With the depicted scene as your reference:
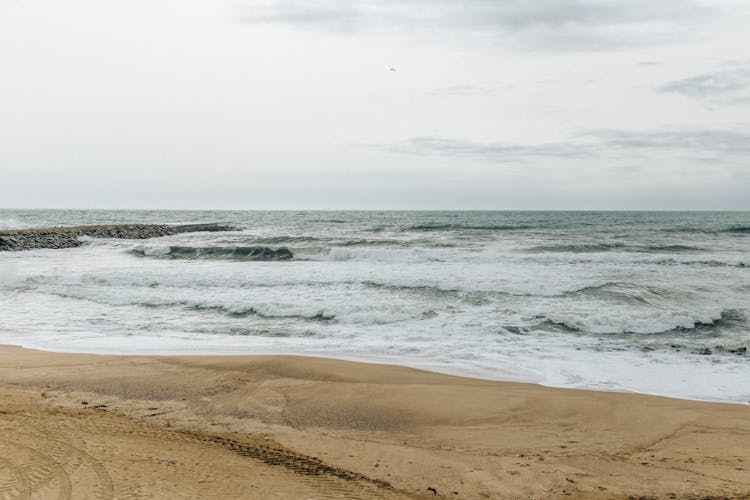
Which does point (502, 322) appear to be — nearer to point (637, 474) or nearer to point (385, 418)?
point (385, 418)

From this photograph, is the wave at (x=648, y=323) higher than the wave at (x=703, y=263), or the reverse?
the wave at (x=703, y=263)

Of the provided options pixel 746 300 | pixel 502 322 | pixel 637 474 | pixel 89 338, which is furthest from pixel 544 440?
pixel 746 300

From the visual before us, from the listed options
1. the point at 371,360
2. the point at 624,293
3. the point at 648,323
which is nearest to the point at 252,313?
the point at 371,360

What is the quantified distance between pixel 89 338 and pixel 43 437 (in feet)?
17.5

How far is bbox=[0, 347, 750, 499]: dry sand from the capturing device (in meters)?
4.03

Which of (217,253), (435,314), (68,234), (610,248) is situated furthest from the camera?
(68,234)

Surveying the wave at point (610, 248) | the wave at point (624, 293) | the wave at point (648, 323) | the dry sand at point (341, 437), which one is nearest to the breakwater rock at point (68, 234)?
the dry sand at point (341, 437)

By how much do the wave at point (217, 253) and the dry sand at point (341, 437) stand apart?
60.3 feet

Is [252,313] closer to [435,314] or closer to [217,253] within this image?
[435,314]

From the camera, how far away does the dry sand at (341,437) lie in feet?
13.2

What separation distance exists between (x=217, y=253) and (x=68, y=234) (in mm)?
12871

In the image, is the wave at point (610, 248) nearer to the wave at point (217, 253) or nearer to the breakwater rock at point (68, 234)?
the wave at point (217, 253)

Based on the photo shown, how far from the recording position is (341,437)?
5.15 m

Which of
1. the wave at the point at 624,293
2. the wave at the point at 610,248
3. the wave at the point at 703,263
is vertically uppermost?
the wave at the point at 610,248
